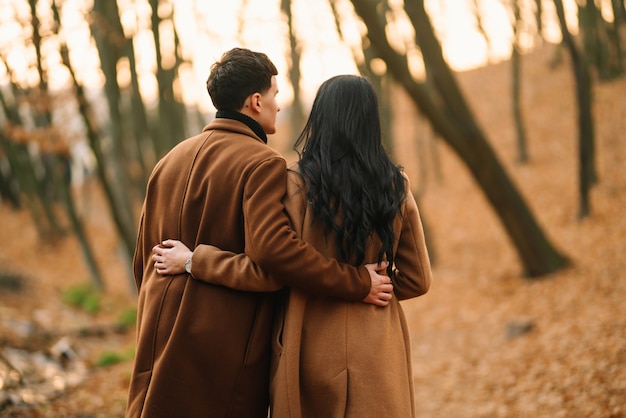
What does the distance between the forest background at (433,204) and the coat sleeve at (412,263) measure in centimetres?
287

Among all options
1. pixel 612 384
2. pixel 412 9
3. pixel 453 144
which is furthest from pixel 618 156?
pixel 612 384

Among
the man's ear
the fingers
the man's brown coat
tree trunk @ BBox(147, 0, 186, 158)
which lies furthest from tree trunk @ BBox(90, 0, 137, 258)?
the fingers

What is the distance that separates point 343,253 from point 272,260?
13.8 inches

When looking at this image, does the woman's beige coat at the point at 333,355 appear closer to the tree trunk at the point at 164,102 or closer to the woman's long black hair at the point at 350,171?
the woman's long black hair at the point at 350,171

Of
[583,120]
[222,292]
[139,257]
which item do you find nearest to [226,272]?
[222,292]

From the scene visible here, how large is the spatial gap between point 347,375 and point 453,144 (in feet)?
22.4

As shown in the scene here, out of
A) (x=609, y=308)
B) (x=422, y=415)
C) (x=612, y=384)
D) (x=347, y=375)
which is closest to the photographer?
(x=347, y=375)

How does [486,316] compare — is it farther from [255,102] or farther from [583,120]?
[255,102]

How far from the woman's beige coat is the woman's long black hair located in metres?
0.07

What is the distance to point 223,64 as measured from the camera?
2.88 metres

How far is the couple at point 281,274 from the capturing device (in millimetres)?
2699

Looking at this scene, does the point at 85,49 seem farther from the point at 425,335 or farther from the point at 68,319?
the point at 425,335

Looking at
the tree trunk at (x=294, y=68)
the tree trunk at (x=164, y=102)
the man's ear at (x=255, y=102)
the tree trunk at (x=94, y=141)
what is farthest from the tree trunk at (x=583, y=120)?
the man's ear at (x=255, y=102)

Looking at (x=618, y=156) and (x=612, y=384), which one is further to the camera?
(x=618, y=156)
